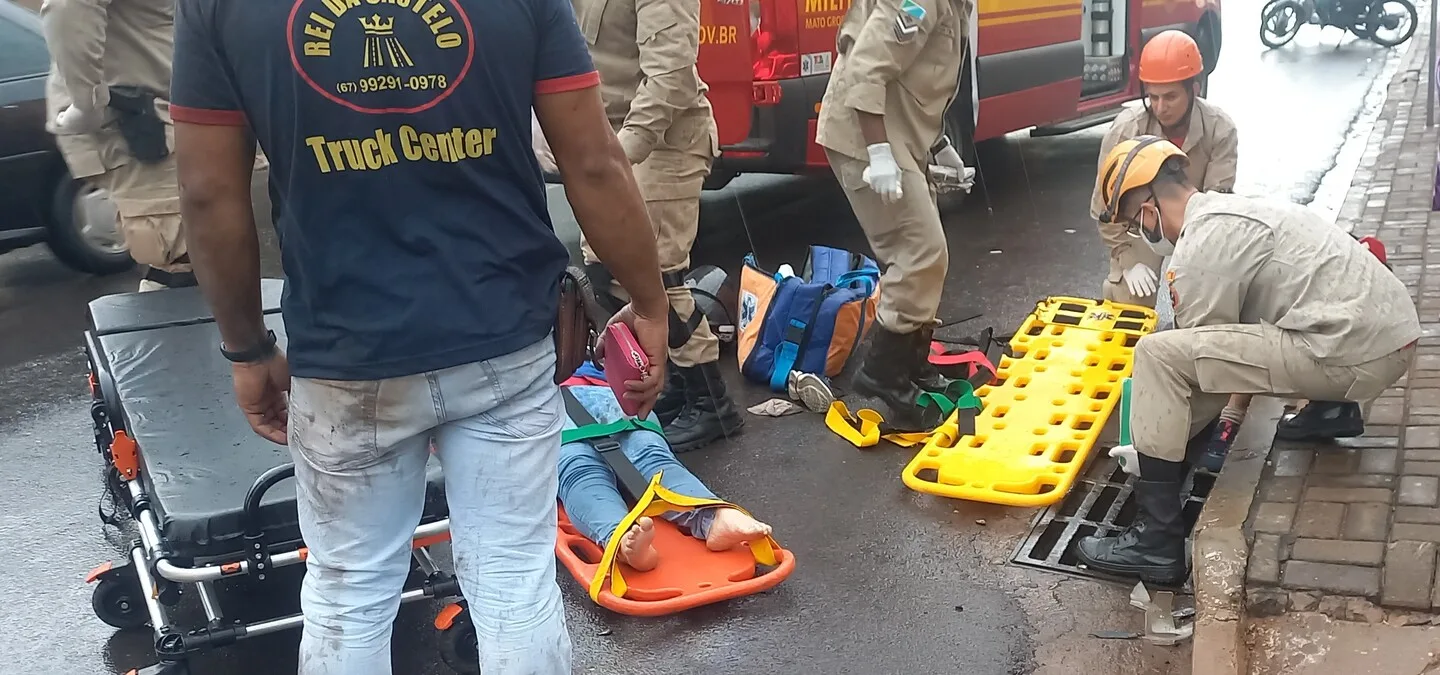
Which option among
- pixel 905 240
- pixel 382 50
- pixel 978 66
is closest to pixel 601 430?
pixel 905 240

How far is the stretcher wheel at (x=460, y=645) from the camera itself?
289 cm

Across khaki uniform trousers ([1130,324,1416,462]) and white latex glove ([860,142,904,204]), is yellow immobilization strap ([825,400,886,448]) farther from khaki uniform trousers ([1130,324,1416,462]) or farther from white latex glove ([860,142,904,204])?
khaki uniform trousers ([1130,324,1416,462])

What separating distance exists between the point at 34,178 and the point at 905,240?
15.9 ft

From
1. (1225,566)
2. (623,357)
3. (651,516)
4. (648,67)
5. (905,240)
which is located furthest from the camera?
(905,240)

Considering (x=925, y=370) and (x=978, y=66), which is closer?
(x=925, y=370)

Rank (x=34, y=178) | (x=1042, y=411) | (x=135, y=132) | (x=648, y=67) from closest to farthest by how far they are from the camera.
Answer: (x=648, y=67), (x=1042, y=411), (x=135, y=132), (x=34, y=178)

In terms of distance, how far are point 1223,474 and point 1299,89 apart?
9.54 meters

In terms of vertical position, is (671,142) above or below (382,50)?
below

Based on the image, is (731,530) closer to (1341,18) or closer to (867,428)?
(867,428)

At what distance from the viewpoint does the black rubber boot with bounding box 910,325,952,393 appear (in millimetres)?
4543

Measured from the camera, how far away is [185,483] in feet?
9.60

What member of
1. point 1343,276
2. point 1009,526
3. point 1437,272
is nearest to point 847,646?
point 1009,526

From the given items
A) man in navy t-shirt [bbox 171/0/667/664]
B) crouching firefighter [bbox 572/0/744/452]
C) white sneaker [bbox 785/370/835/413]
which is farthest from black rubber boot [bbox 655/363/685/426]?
man in navy t-shirt [bbox 171/0/667/664]

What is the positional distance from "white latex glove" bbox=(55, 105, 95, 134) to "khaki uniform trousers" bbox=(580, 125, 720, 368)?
1.89 metres
